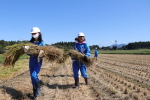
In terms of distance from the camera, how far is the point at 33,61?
428 centimetres

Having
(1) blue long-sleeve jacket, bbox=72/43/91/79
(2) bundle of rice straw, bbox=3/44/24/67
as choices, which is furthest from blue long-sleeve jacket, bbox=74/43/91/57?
(2) bundle of rice straw, bbox=3/44/24/67

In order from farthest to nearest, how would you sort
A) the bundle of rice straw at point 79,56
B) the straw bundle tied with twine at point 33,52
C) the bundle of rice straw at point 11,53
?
the bundle of rice straw at point 79,56 → the bundle of rice straw at point 11,53 → the straw bundle tied with twine at point 33,52

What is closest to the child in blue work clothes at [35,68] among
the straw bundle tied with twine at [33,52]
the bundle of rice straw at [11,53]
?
the straw bundle tied with twine at [33,52]

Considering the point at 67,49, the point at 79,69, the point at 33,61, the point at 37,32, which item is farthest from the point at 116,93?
the point at 37,32

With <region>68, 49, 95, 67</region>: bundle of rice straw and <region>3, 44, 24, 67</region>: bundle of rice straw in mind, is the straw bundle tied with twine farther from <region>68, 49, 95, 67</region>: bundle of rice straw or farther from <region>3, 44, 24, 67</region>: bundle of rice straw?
<region>68, 49, 95, 67</region>: bundle of rice straw

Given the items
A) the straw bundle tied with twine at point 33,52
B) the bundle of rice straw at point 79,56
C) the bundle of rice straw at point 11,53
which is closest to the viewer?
the straw bundle tied with twine at point 33,52

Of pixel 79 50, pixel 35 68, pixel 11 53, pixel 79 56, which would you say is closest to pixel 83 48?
pixel 79 50

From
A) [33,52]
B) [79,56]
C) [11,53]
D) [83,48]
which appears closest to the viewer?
[33,52]

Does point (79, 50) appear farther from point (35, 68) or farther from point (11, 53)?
point (11, 53)

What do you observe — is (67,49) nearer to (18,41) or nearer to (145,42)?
(18,41)

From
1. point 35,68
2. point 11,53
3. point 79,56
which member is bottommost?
point 35,68

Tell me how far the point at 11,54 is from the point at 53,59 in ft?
3.77

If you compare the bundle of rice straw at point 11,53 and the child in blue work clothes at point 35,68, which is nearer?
the child in blue work clothes at point 35,68

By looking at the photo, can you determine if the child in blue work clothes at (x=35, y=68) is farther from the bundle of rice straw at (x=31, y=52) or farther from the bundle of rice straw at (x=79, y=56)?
the bundle of rice straw at (x=79, y=56)
